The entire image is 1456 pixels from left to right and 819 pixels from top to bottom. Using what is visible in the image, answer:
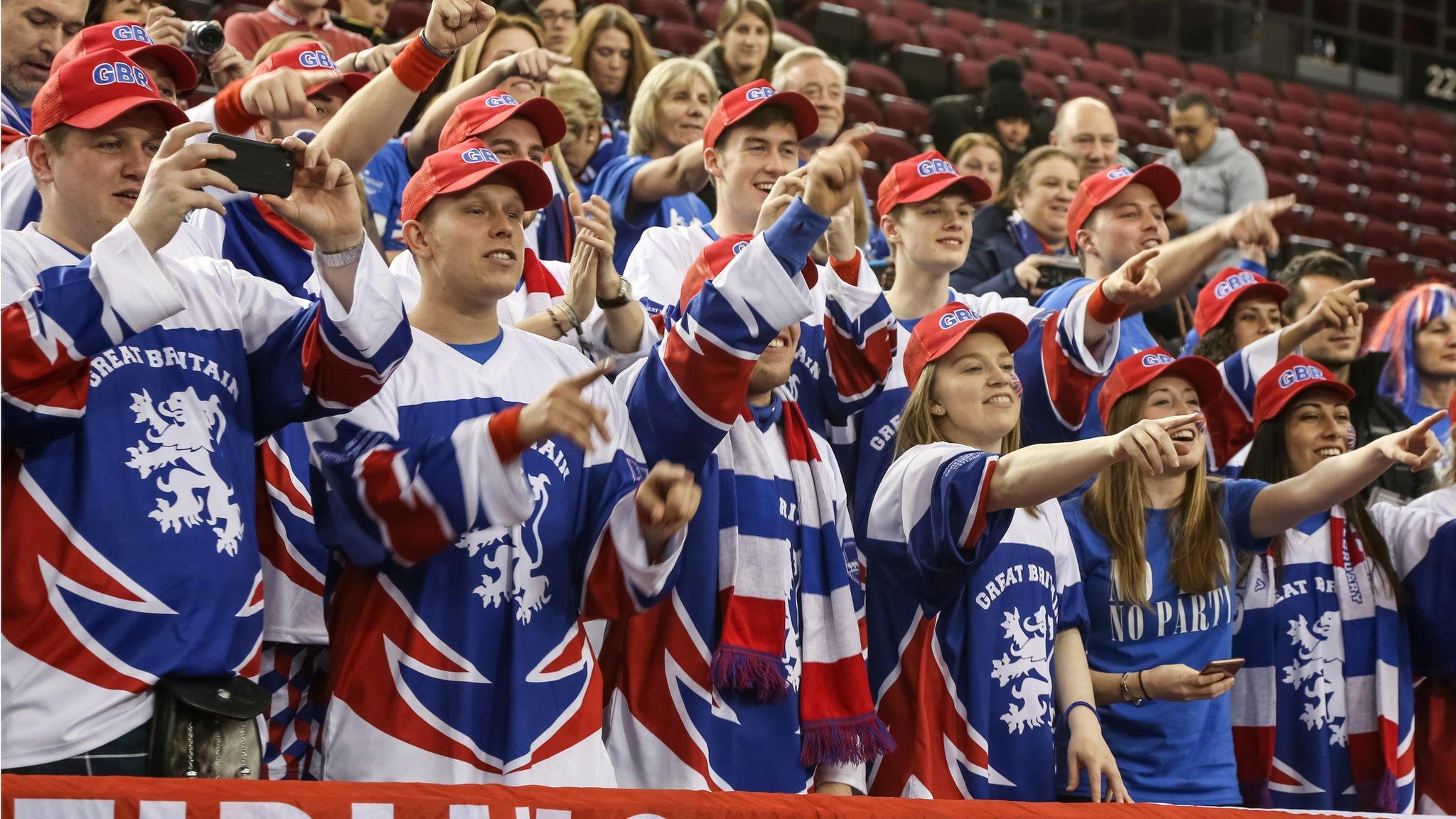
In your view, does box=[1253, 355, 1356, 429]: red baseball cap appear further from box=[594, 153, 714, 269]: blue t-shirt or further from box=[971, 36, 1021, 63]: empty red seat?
box=[971, 36, 1021, 63]: empty red seat

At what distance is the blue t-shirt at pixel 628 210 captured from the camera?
473cm

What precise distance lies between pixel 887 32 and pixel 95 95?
9.00 metres

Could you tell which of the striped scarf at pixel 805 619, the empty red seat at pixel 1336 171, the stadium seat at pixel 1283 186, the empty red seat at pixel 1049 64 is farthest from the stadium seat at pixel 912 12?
the striped scarf at pixel 805 619

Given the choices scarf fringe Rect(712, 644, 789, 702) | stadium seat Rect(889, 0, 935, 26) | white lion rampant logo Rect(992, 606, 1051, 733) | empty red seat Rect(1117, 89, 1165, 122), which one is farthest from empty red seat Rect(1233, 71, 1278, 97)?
scarf fringe Rect(712, 644, 789, 702)

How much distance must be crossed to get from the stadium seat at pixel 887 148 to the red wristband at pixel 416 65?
6.77 m

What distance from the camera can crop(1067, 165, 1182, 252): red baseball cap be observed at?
461cm

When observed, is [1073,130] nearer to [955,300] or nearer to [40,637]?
[955,300]

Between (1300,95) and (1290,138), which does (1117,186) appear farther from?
(1300,95)

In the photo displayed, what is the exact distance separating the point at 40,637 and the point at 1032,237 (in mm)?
4119

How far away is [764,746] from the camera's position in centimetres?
313

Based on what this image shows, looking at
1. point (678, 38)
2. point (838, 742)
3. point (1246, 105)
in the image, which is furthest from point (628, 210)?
point (1246, 105)

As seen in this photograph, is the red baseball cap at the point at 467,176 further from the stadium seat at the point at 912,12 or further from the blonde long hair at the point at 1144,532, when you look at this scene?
the stadium seat at the point at 912,12

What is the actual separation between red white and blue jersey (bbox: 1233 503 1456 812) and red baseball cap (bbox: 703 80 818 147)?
5.39ft

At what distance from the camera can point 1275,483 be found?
4336mm
